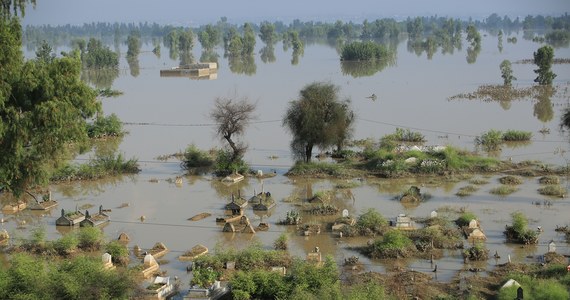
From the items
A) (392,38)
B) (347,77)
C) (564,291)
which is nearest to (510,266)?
(564,291)

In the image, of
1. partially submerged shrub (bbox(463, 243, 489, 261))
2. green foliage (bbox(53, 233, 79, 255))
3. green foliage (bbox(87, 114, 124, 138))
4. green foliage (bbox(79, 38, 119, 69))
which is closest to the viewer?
partially submerged shrub (bbox(463, 243, 489, 261))

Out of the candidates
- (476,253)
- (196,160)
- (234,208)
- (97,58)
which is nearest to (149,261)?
(234,208)

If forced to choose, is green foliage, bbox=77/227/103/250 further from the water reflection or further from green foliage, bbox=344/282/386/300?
the water reflection

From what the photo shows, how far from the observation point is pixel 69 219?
2412 centimetres

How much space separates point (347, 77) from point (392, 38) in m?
80.6

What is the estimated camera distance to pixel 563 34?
358ft

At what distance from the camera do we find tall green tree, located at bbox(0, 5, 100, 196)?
15.4 meters

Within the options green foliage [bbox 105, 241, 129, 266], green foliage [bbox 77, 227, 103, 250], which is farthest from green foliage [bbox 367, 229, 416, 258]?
green foliage [bbox 77, 227, 103, 250]

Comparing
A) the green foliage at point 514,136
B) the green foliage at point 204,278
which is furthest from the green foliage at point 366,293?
the green foliage at point 514,136

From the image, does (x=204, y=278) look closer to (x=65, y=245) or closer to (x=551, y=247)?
(x=65, y=245)

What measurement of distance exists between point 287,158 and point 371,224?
11779 mm

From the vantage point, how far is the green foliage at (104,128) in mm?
38438

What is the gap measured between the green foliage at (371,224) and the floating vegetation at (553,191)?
675cm

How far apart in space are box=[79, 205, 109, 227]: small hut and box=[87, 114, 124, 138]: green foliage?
1402 cm
